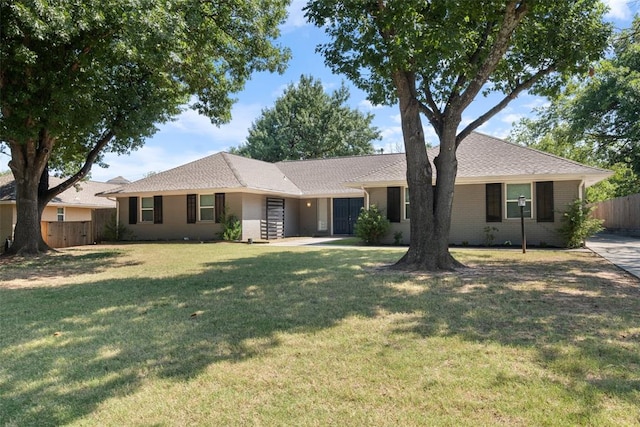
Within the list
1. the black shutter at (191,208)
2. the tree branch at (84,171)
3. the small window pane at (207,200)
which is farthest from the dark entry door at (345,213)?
the tree branch at (84,171)

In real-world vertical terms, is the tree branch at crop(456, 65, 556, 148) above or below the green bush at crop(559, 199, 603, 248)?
above

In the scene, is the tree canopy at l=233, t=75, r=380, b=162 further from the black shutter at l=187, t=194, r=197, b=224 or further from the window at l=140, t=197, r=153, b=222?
the black shutter at l=187, t=194, r=197, b=224

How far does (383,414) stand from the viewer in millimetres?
2768

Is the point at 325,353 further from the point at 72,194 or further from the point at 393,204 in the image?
the point at 72,194

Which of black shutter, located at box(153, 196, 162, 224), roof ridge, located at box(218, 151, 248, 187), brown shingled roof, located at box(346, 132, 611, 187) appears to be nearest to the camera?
brown shingled roof, located at box(346, 132, 611, 187)

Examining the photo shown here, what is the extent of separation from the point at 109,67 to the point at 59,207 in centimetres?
1383

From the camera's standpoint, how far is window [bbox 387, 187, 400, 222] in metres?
16.6

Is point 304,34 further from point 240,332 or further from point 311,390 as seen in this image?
point 311,390

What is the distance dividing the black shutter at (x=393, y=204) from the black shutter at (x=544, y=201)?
4.92 m

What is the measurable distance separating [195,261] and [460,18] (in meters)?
8.59

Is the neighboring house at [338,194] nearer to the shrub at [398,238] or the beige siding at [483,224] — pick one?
the beige siding at [483,224]

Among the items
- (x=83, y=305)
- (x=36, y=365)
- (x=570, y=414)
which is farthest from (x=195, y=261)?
(x=570, y=414)

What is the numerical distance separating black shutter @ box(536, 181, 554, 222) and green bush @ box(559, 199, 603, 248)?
497 mm

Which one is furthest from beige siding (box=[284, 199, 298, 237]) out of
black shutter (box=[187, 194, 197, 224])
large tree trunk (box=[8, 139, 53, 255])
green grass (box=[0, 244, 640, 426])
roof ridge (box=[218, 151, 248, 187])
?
green grass (box=[0, 244, 640, 426])
